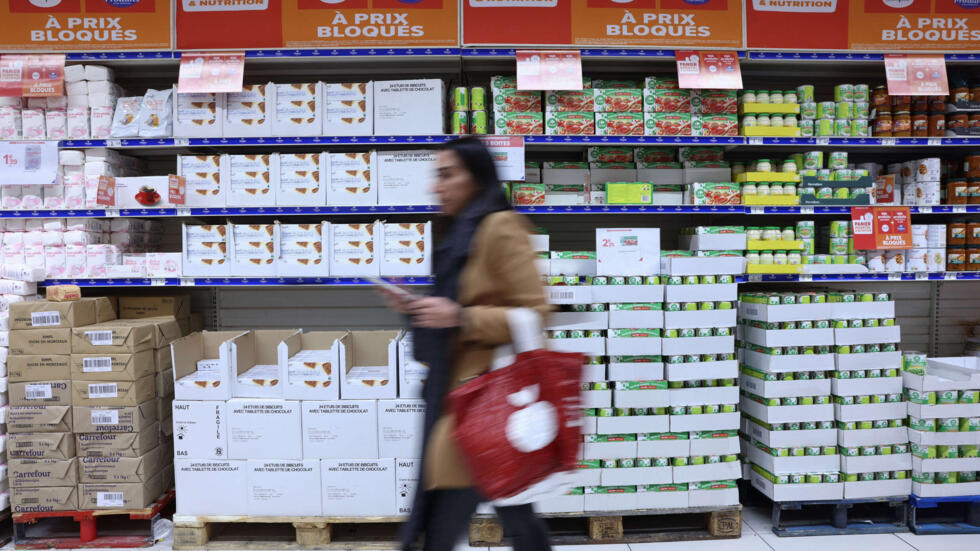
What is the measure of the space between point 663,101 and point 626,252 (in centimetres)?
93

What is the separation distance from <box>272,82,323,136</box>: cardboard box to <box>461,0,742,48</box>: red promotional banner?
94 cm

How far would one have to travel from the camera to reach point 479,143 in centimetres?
166

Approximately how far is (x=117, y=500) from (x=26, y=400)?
0.72m

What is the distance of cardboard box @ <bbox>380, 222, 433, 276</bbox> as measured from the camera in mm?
3318

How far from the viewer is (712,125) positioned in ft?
11.4

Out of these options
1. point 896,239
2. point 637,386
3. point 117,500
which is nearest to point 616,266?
point 637,386

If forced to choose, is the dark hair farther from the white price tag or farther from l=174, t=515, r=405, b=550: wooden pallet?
the white price tag

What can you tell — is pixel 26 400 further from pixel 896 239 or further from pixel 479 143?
pixel 896 239

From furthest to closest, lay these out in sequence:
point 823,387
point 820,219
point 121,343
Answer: point 820,219
point 823,387
point 121,343

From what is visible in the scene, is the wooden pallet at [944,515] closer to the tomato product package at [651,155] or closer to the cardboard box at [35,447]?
the tomato product package at [651,155]

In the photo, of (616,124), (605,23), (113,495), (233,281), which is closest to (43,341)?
(113,495)

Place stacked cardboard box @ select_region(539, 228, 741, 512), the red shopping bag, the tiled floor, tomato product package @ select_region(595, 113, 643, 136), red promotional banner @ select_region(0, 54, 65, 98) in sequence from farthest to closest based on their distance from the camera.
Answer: tomato product package @ select_region(595, 113, 643, 136) < red promotional banner @ select_region(0, 54, 65, 98) < stacked cardboard box @ select_region(539, 228, 741, 512) < the tiled floor < the red shopping bag

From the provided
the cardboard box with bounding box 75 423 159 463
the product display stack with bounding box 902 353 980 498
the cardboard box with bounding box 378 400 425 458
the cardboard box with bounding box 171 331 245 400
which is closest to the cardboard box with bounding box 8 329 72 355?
the cardboard box with bounding box 75 423 159 463

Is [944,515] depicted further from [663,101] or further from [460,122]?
[460,122]
